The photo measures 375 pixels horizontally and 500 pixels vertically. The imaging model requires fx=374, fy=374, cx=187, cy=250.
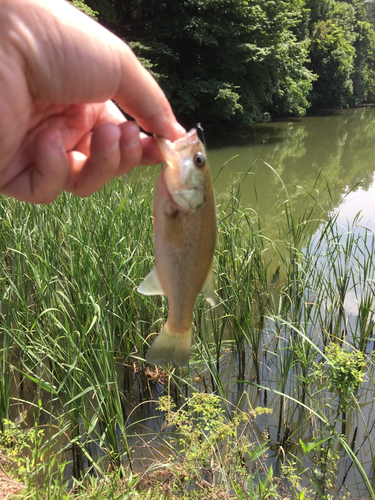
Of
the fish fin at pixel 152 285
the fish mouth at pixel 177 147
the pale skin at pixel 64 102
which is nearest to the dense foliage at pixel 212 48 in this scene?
the pale skin at pixel 64 102

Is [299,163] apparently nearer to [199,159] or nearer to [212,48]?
[212,48]

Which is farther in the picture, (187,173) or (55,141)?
(55,141)

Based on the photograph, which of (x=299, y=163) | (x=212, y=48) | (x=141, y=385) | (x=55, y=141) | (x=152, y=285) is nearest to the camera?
(x=152, y=285)

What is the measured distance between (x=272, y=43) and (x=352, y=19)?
939 inches

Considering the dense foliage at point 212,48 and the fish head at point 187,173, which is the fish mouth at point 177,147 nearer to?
the fish head at point 187,173

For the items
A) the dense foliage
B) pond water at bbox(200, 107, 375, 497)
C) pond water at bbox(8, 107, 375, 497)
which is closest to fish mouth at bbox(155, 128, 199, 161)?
pond water at bbox(8, 107, 375, 497)

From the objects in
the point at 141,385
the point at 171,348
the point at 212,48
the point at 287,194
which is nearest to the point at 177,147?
the point at 171,348

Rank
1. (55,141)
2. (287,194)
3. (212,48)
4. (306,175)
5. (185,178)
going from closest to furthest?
(185,178)
(55,141)
(287,194)
(306,175)
(212,48)

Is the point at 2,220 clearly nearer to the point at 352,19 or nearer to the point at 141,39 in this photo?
the point at 141,39

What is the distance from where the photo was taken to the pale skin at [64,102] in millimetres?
1107

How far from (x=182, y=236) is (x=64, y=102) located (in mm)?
641

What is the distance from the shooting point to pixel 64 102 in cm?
128

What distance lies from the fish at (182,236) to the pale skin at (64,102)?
22 centimetres

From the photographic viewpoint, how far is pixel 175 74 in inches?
623
